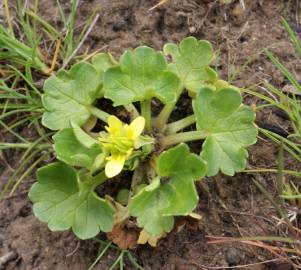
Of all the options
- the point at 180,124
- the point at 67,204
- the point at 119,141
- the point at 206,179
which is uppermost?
the point at 119,141

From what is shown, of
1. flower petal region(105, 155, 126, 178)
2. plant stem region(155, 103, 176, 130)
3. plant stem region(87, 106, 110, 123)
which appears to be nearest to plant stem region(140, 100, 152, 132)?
plant stem region(155, 103, 176, 130)

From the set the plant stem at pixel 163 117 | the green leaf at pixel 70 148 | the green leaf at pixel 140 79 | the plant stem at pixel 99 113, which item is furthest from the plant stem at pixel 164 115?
the green leaf at pixel 70 148

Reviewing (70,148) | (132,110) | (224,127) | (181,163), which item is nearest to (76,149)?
(70,148)

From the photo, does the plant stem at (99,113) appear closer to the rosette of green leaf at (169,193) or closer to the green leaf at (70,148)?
the green leaf at (70,148)

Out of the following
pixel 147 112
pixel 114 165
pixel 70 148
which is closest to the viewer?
pixel 114 165

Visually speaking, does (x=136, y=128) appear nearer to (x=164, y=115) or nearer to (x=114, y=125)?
(x=114, y=125)

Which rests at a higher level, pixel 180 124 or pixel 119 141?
pixel 119 141

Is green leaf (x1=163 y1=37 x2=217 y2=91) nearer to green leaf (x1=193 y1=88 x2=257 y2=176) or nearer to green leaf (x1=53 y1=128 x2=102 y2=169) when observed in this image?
green leaf (x1=193 y1=88 x2=257 y2=176)
